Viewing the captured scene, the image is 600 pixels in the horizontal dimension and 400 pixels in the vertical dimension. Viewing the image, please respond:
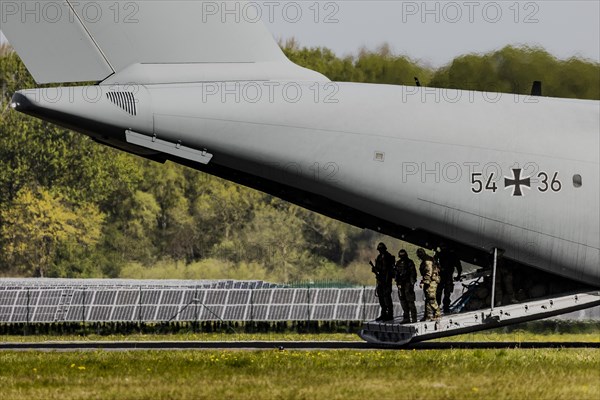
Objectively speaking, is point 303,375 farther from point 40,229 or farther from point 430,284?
point 40,229

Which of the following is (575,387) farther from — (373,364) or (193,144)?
(193,144)

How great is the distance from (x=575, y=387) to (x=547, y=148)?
9817 mm

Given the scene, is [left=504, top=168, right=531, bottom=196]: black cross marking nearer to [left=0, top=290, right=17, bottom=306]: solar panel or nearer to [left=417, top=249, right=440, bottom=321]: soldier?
[left=417, top=249, right=440, bottom=321]: soldier

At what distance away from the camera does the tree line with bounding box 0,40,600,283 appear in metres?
63.3

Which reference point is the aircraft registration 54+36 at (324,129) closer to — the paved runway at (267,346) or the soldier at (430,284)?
the soldier at (430,284)

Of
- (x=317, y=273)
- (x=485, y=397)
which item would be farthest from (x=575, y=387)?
(x=317, y=273)

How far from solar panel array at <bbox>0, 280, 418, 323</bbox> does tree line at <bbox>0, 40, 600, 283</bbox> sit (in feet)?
41.6

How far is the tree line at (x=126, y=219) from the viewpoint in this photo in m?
63.3

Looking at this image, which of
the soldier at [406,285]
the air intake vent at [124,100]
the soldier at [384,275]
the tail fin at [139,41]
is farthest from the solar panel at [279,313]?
the air intake vent at [124,100]

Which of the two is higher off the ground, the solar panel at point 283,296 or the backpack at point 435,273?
the backpack at point 435,273

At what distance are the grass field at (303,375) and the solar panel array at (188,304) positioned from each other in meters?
17.2

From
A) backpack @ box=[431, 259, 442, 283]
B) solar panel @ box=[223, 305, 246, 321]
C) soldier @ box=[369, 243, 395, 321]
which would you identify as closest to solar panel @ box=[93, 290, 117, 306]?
solar panel @ box=[223, 305, 246, 321]

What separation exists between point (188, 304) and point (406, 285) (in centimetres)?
1683

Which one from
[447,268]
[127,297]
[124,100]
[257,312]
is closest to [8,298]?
[127,297]
